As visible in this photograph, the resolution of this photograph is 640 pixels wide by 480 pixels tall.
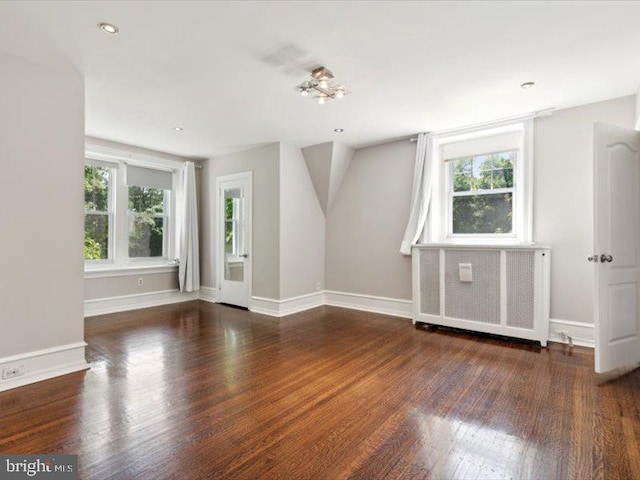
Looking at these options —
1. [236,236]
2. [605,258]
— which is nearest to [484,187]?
[605,258]

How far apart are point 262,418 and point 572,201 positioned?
379 centimetres

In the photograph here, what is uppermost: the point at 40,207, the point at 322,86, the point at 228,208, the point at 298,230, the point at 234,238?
the point at 322,86

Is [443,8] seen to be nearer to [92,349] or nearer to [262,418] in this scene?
[262,418]

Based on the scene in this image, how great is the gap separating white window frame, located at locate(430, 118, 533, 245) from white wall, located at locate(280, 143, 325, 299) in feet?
6.00

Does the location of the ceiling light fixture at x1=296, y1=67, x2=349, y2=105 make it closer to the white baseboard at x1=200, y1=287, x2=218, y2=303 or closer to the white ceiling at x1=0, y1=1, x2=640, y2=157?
the white ceiling at x1=0, y1=1, x2=640, y2=157

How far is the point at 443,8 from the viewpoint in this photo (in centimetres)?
204

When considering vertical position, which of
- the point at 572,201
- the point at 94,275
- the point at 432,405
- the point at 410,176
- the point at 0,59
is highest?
the point at 0,59

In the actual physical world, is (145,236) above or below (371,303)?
above

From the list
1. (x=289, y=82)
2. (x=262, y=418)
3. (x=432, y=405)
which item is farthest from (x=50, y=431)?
(x=289, y=82)

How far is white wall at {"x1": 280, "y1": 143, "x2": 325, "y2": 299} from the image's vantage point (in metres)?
4.95

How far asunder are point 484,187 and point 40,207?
4.74 metres

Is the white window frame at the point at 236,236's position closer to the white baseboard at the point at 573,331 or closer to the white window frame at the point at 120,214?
the white window frame at the point at 120,214

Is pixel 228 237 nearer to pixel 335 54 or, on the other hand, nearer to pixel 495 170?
pixel 335 54

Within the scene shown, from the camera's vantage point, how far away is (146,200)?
556cm
